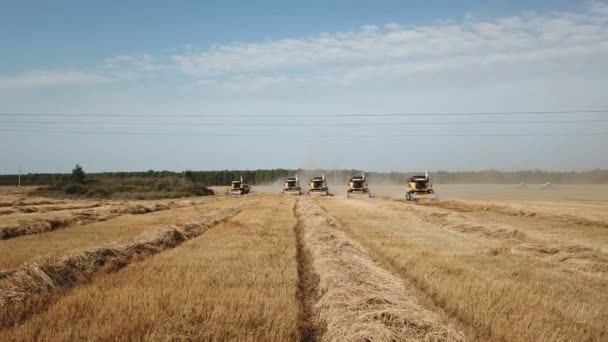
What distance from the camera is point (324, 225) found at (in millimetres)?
22375

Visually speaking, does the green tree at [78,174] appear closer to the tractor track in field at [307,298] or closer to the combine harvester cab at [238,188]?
the combine harvester cab at [238,188]

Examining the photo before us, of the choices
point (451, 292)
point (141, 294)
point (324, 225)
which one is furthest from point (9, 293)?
point (324, 225)

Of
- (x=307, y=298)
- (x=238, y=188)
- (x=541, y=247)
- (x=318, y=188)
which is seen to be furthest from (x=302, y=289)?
(x=238, y=188)

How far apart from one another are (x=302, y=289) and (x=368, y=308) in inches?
114

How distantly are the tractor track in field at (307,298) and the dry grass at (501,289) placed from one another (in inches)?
74.2

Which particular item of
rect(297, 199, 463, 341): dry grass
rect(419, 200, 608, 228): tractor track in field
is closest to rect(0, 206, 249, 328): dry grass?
rect(297, 199, 463, 341): dry grass

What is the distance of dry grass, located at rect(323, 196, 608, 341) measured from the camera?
25.6ft

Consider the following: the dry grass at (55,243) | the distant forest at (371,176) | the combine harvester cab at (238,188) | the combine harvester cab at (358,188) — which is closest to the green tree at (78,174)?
the distant forest at (371,176)

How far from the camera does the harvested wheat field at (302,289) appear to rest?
281 inches

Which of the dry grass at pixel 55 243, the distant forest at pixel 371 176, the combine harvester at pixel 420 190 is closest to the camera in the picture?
the dry grass at pixel 55 243

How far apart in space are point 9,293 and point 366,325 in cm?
526

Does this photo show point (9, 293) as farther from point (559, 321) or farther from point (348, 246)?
point (348, 246)

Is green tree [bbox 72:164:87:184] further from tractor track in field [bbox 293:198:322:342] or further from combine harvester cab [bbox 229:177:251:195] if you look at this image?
tractor track in field [bbox 293:198:322:342]

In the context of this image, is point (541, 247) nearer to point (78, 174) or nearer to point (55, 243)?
point (55, 243)
